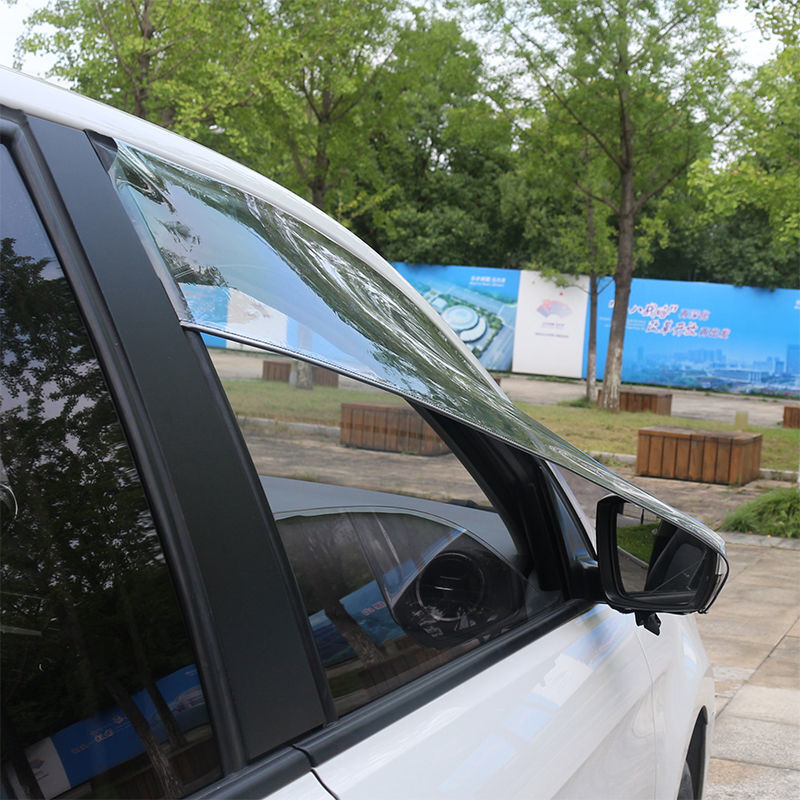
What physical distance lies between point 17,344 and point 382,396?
64 centimetres

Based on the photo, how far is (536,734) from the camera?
4.94 feet

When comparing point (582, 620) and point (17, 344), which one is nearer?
point (17, 344)

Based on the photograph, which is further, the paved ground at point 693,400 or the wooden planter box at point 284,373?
the paved ground at point 693,400

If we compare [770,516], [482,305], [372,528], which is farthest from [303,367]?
[482,305]

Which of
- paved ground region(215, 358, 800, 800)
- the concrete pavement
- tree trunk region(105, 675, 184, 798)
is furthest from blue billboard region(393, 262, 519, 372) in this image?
tree trunk region(105, 675, 184, 798)

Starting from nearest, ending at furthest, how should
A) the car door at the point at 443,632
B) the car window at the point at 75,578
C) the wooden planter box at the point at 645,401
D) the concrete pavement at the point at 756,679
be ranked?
the car window at the point at 75,578 → the car door at the point at 443,632 → the concrete pavement at the point at 756,679 → the wooden planter box at the point at 645,401

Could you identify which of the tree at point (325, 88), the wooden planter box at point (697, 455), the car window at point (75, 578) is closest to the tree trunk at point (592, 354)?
the tree at point (325, 88)

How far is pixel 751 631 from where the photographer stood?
6.29m

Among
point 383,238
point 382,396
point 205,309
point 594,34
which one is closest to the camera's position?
point 205,309

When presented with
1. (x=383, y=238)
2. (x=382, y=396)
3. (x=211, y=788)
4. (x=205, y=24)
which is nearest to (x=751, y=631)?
(x=382, y=396)

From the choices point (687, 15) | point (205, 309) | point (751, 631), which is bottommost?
point (751, 631)

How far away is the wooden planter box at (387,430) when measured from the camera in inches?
63.7

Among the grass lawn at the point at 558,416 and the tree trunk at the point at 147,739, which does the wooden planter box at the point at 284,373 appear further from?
the tree trunk at the point at 147,739

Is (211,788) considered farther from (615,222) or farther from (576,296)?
(615,222)
